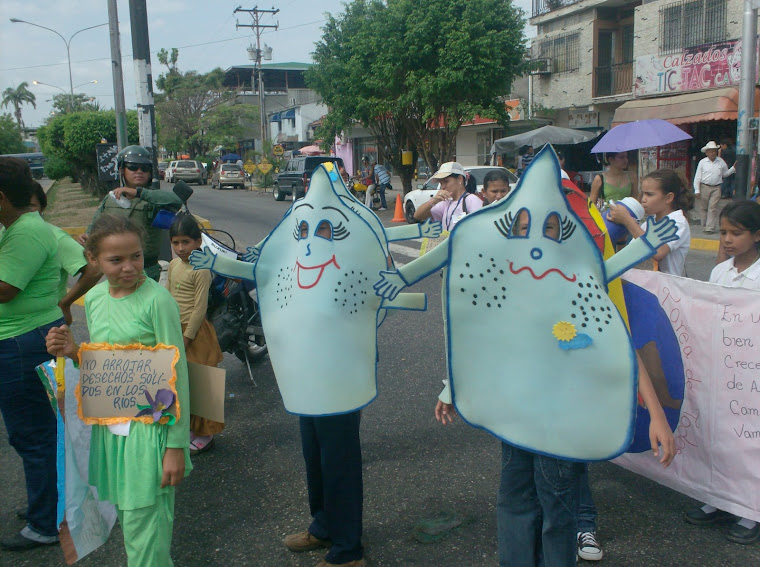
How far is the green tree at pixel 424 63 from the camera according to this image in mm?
19344

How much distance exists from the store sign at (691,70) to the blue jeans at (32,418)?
17.3 m

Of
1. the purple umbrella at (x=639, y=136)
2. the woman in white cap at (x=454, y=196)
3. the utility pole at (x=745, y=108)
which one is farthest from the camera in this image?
the utility pole at (x=745, y=108)

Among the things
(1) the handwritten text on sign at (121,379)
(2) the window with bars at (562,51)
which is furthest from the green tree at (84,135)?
(1) the handwritten text on sign at (121,379)

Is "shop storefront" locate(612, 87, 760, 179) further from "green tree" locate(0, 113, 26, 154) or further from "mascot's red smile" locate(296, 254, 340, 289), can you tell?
"green tree" locate(0, 113, 26, 154)

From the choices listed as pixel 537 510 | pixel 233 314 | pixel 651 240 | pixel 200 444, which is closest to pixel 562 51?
pixel 233 314

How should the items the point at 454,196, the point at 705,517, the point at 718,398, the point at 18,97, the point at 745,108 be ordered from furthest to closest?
1. the point at 18,97
2. the point at 745,108
3. the point at 454,196
4. the point at 705,517
5. the point at 718,398

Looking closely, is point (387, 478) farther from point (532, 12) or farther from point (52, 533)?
point (532, 12)

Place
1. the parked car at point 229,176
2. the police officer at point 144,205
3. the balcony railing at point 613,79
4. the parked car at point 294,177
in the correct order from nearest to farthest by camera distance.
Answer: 1. the police officer at point 144,205
2. the balcony railing at point 613,79
3. the parked car at point 294,177
4. the parked car at point 229,176

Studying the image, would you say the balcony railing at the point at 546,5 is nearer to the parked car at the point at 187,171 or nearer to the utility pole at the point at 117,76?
the utility pole at the point at 117,76

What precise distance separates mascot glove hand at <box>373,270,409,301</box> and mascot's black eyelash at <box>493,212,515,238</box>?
1.38 feet

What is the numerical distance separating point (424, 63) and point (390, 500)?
1829 centimetres

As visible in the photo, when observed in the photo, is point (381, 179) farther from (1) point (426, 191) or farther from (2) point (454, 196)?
(2) point (454, 196)

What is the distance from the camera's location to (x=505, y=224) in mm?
2158

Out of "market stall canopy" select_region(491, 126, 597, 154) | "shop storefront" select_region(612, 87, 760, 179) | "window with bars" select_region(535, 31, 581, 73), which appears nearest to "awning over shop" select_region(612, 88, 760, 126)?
"shop storefront" select_region(612, 87, 760, 179)
